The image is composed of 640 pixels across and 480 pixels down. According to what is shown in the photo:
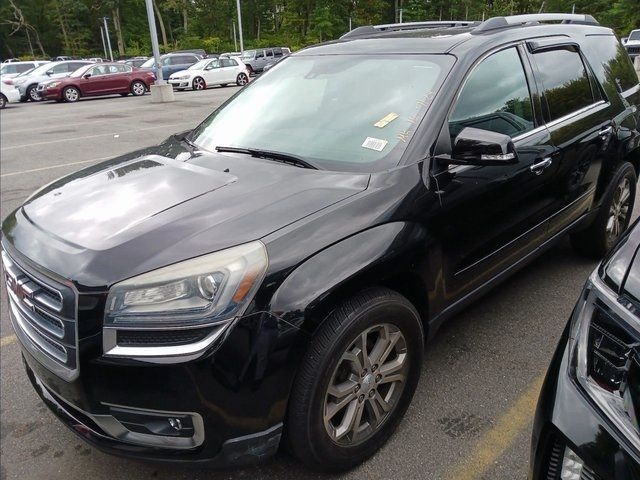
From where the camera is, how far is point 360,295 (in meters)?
2.07

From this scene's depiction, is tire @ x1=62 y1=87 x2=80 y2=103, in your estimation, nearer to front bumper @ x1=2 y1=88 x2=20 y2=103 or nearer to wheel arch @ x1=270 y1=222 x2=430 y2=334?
front bumper @ x1=2 y1=88 x2=20 y2=103

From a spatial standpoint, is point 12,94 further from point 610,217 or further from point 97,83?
point 610,217

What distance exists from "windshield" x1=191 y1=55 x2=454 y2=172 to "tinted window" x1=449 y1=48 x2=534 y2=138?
0.61ft

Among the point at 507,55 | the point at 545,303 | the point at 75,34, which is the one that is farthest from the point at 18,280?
the point at 75,34

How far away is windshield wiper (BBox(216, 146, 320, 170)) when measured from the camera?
8.29ft

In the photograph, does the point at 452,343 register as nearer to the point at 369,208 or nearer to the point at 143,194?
the point at 369,208

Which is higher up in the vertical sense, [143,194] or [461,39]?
[461,39]

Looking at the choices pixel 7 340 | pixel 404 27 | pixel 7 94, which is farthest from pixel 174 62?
pixel 7 340

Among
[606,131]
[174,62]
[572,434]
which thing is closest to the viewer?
[572,434]

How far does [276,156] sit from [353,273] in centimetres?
91

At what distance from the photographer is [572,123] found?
3.43 metres

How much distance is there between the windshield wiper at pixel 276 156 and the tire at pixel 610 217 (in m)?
2.62

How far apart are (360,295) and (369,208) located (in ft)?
1.20

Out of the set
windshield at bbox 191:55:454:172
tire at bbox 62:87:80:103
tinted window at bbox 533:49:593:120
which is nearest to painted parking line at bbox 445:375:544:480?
windshield at bbox 191:55:454:172
